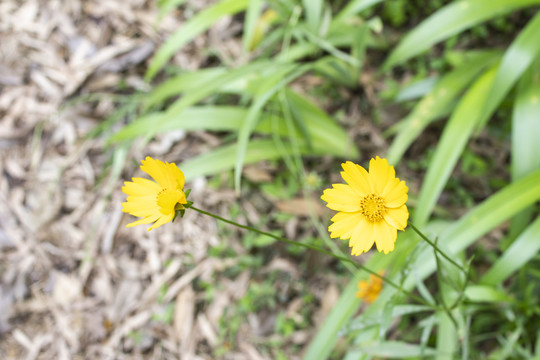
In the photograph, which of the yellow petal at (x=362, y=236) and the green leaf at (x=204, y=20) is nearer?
the yellow petal at (x=362, y=236)

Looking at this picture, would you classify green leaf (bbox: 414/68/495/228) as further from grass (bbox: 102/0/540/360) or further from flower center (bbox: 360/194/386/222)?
flower center (bbox: 360/194/386/222)

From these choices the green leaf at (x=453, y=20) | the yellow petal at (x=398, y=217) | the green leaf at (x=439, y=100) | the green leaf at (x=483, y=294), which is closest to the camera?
the yellow petal at (x=398, y=217)

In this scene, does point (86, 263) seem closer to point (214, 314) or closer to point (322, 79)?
point (214, 314)

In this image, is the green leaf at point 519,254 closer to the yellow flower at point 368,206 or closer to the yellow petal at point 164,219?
the yellow flower at point 368,206

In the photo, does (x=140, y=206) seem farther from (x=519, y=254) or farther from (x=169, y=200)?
(x=519, y=254)

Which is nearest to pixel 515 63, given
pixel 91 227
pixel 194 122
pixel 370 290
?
pixel 370 290

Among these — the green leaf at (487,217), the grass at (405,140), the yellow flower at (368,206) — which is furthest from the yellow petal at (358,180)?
the green leaf at (487,217)

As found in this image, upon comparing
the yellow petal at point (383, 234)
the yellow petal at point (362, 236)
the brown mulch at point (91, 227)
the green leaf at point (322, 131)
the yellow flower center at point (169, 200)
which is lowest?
the brown mulch at point (91, 227)

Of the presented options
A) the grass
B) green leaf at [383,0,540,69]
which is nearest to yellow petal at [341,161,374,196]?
the grass
